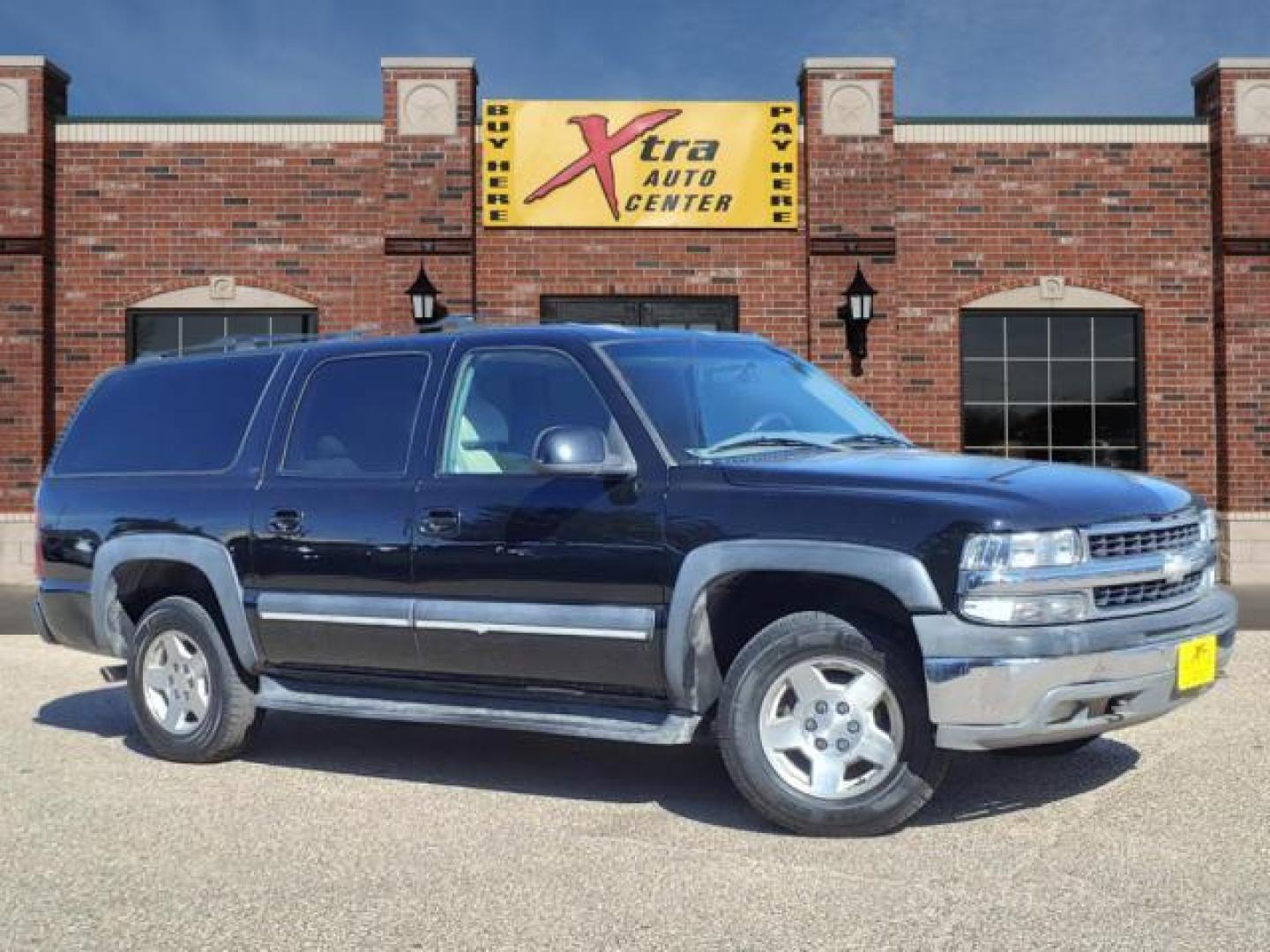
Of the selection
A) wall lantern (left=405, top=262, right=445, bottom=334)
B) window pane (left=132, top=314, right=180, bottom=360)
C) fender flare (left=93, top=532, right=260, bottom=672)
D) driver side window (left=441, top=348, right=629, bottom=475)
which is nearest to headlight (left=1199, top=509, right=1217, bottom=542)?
driver side window (left=441, top=348, right=629, bottom=475)

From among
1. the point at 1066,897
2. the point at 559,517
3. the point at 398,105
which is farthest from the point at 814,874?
the point at 398,105

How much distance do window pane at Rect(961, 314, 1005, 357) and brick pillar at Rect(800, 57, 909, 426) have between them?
965 mm

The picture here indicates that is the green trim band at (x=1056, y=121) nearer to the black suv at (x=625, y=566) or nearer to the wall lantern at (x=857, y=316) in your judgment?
the wall lantern at (x=857, y=316)

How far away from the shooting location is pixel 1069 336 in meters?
16.9

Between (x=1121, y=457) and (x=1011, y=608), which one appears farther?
(x=1121, y=457)

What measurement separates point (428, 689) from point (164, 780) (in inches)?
50.3

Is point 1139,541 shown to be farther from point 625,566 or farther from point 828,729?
point 625,566

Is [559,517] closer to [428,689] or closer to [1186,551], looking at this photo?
[428,689]

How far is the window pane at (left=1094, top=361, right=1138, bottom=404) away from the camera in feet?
55.3

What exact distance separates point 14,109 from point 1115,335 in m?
12.8

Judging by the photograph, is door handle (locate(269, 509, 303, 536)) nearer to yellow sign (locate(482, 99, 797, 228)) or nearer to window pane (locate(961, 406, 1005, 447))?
yellow sign (locate(482, 99, 797, 228))

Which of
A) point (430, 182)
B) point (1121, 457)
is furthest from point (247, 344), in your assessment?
point (1121, 457)

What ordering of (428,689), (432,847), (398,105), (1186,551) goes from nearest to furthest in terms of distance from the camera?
(432,847), (1186,551), (428,689), (398,105)

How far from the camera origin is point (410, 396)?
6340 mm
